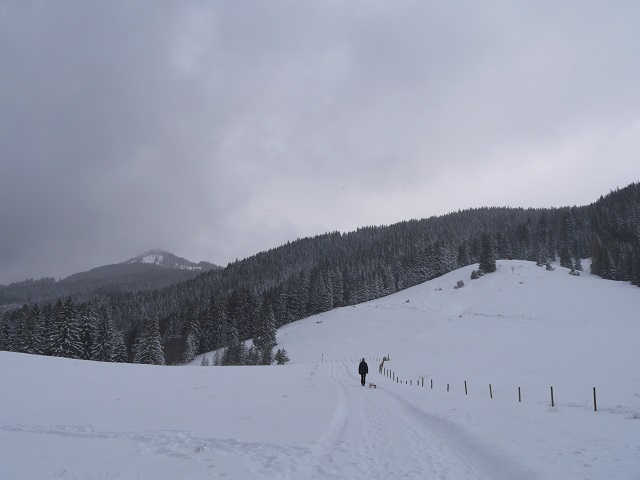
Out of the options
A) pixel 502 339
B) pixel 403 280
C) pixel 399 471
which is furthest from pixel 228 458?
pixel 403 280

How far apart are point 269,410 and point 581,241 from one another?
16170 cm

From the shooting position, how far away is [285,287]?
11012 centimetres

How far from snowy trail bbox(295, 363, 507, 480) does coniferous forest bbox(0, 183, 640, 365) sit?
1992 inches

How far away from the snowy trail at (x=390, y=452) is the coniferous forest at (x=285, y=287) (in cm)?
5060

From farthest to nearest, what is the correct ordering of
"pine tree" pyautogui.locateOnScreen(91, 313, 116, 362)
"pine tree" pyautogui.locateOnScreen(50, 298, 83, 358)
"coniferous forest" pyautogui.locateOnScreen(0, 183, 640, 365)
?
"coniferous forest" pyautogui.locateOnScreen(0, 183, 640, 365) → "pine tree" pyautogui.locateOnScreen(91, 313, 116, 362) → "pine tree" pyautogui.locateOnScreen(50, 298, 83, 358)

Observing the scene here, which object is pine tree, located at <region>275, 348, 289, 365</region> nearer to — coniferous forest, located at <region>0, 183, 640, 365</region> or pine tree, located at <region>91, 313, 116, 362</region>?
coniferous forest, located at <region>0, 183, 640, 365</region>

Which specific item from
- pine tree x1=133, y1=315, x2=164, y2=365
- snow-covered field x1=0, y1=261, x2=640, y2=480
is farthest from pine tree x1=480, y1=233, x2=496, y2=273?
pine tree x1=133, y1=315, x2=164, y2=365

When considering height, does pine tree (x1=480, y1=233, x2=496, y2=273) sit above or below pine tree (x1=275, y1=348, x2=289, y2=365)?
above

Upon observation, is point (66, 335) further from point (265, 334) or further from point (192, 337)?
point (265, 334)

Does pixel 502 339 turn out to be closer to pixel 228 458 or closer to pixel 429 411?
pixel 429 411

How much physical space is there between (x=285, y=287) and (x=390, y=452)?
102229 millimetres

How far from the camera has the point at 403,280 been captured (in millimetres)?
120125

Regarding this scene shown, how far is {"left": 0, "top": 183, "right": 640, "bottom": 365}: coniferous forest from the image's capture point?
190 ft

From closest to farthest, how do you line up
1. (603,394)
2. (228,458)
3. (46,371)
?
(228,458) → (603,394) → (46,371)
